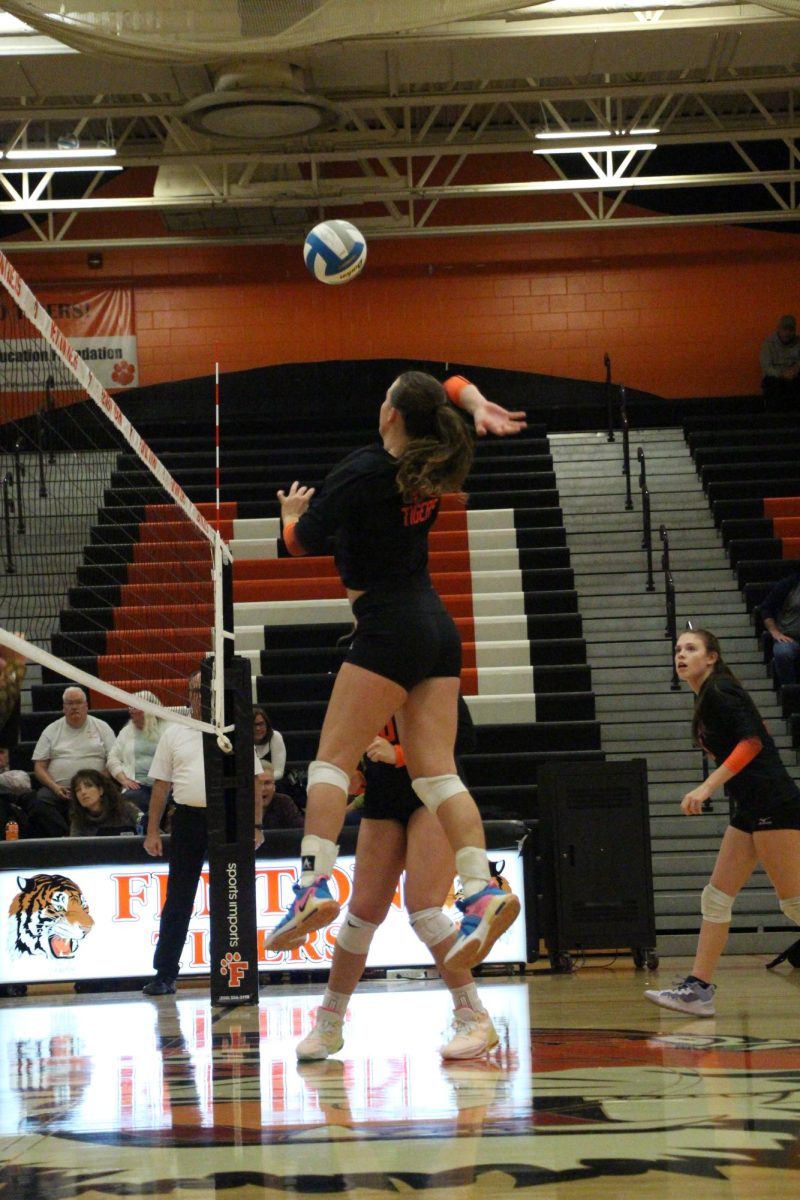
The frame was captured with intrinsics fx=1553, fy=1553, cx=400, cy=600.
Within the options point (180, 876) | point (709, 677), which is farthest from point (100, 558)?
point (709, 677)

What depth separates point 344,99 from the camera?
15.0m

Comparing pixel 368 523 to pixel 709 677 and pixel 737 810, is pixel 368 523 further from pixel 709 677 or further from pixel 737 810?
pixel 737 810

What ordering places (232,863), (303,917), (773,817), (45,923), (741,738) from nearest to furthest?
(303,917)
(773,817)
(741,738)
(232,863)
(45,923)

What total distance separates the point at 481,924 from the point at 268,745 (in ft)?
23.5

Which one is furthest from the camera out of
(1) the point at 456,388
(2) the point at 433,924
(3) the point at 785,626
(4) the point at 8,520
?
(3) the point at 785,626

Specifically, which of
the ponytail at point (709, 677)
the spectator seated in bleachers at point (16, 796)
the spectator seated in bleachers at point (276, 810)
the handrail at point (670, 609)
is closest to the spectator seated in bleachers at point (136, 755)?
the spectator seated in bleachers at point (16, 796)

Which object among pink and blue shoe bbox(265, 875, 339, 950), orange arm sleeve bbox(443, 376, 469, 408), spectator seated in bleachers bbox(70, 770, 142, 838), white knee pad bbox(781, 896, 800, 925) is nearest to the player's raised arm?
orange arm sleeve bbox(443, 376, 469, 408)

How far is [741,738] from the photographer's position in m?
6.61

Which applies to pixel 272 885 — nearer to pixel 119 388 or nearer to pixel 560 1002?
pixel 560 1002

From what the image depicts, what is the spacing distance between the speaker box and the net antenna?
2505 mm

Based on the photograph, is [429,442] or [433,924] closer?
[429,442]

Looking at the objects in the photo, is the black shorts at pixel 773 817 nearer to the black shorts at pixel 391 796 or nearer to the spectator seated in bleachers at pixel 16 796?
the black shorts at pixel 391 796

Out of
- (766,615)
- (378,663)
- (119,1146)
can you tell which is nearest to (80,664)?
(766,615)

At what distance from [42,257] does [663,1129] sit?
60.0 ft
